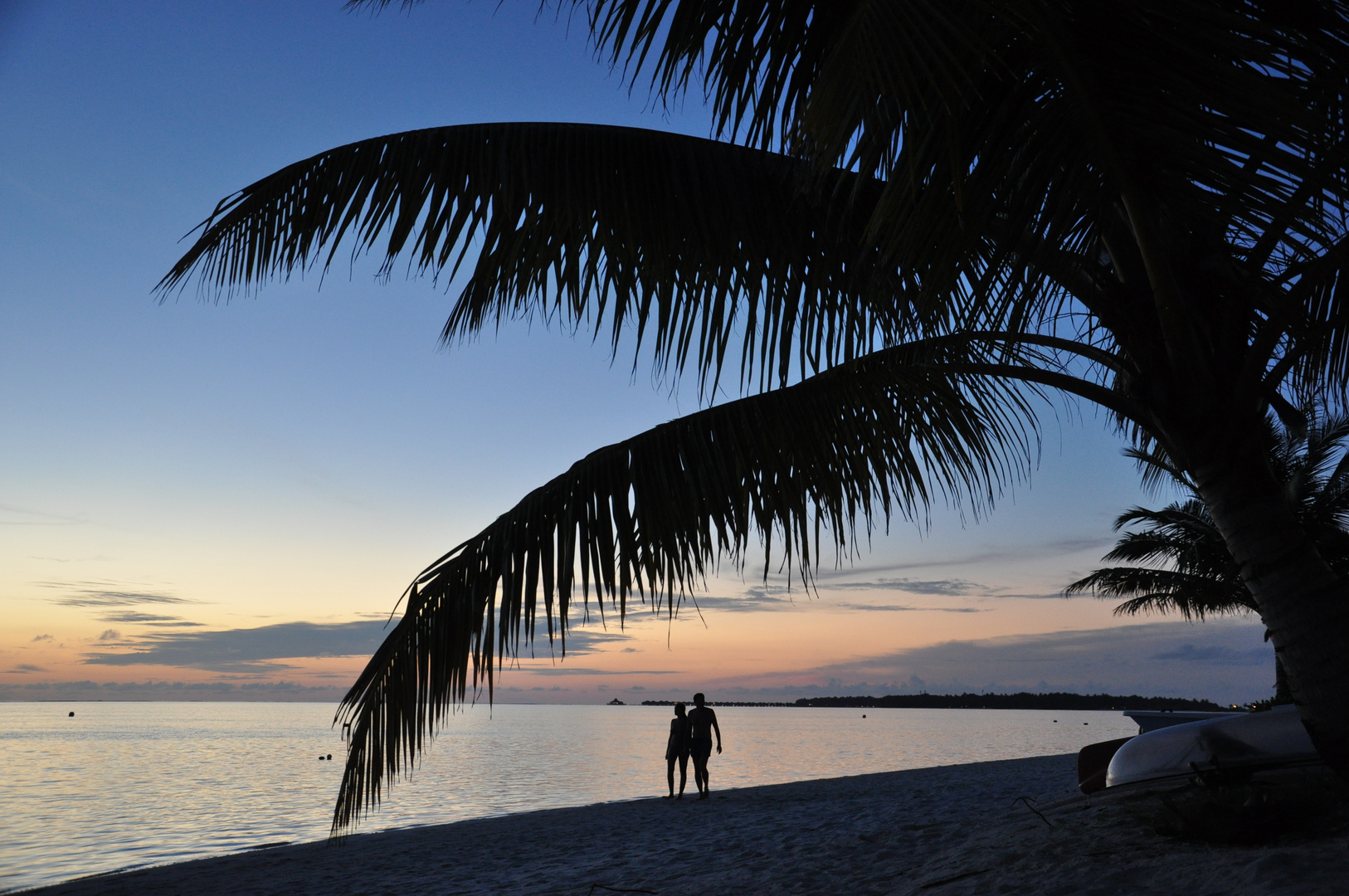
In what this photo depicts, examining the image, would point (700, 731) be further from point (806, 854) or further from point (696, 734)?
point (806, 854)

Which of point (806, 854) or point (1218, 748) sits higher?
point (1218, 748)

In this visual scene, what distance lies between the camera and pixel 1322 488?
18500 mm

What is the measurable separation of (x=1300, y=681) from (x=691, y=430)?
2930 millimetres

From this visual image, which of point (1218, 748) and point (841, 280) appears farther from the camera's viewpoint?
point (1218, 748)

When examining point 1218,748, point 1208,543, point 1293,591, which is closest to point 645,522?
point 1293,591

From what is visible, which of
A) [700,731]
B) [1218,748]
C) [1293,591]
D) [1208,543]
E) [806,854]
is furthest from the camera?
[1208,543]

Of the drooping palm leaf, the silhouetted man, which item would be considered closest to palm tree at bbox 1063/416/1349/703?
the drooping palm leaf

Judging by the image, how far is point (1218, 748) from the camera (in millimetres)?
5645

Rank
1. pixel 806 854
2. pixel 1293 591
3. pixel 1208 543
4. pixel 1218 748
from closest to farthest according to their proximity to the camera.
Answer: pixel 1293 591 → pixel 1218 748 → pixel 806 854 → pixel 1208 543

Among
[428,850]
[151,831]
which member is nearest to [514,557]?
[428,850]

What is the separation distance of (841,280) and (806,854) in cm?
525

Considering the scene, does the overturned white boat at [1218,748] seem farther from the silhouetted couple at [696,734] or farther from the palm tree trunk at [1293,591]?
the silhouetted couple at [696,734]

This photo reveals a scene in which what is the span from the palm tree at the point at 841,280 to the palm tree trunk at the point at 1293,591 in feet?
0.04

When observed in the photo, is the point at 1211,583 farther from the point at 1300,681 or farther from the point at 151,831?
the point at 151,831
